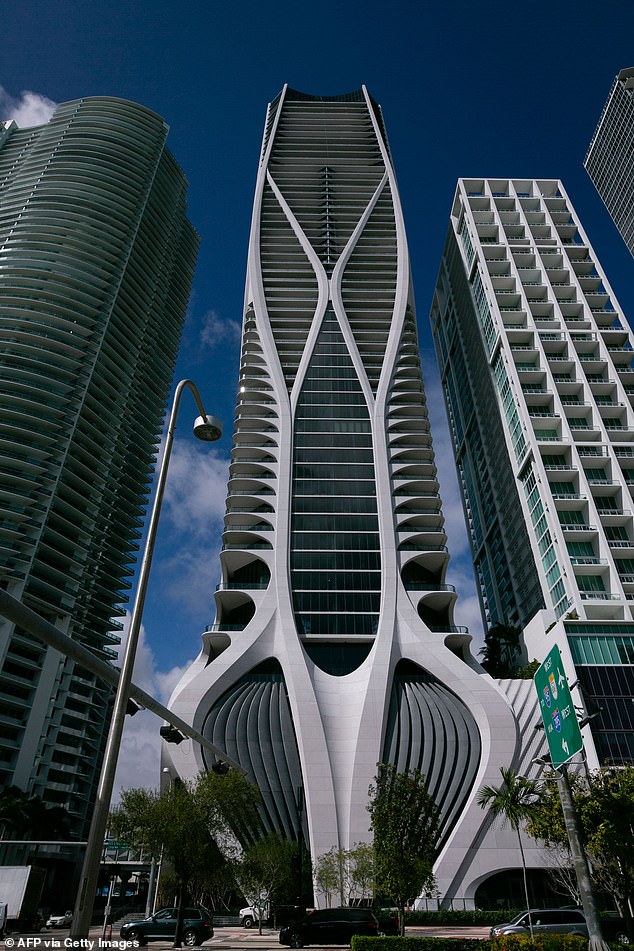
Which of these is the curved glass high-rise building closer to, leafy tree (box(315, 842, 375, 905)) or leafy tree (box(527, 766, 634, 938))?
leafy tree (box(315, 842, 375, 905))

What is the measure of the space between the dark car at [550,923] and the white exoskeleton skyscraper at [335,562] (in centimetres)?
1676

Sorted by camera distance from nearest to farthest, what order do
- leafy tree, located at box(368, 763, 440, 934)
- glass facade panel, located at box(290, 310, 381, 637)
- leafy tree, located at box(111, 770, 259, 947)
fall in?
leafy tree, located at box(111, 770, 259, 947), leafy tree, located at box(368, 763, 440, 934), glass facade panel, located at box(290, 310, 381, 637)

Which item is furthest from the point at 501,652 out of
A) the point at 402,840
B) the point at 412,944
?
the point at 412,944

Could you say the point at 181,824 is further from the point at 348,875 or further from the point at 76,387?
the point at 76,387

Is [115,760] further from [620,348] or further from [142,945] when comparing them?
[620,348]

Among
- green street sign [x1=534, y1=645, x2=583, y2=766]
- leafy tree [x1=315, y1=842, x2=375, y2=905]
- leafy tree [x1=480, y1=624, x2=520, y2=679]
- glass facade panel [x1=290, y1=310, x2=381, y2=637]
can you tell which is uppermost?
glass facade panel [x1=290, y1=310, x2=381, y2=637]

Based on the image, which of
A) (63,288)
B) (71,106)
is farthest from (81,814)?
(71,106)

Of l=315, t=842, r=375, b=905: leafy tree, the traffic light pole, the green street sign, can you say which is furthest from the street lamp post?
l=315, t=842, r=375, b=905: leafy tree

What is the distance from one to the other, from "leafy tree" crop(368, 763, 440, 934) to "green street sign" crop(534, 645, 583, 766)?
49.4 feet

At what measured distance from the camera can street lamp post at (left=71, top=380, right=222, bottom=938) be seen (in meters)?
10.7

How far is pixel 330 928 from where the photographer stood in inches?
1162

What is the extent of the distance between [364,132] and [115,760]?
139237 mm

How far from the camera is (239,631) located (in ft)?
231

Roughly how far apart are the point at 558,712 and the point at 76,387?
9700 centimetres
